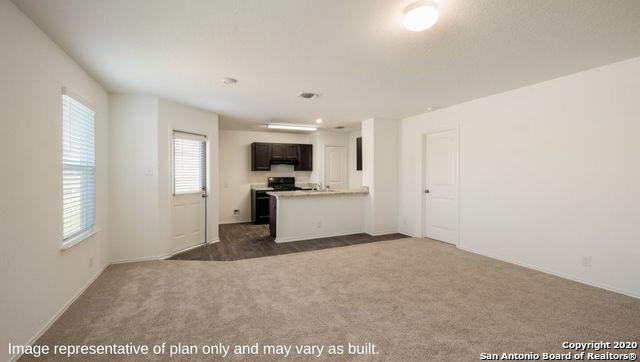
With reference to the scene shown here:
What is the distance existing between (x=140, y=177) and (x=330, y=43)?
11.0 feet

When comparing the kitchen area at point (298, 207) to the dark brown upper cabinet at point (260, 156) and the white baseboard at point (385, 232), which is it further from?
the white baseboard at point (385, 232)

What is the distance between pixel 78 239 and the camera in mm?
2816

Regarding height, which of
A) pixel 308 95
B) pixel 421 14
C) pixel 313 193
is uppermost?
pixel 308 95

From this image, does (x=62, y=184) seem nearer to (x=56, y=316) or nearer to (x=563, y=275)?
(x=56, y=316)

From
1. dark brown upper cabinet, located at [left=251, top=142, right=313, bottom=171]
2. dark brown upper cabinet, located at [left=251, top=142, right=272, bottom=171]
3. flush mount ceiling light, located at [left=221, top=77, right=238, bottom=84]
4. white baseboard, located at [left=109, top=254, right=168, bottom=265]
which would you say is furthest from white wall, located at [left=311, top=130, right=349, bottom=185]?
white baseboard, located at [left=109, top=254, right=168, bottom=265]

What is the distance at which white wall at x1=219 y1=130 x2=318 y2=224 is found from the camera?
7.05 metres

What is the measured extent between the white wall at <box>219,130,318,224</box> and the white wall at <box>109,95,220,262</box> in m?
2.82

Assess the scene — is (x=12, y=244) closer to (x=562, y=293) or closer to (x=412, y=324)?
(x=412, y=324)

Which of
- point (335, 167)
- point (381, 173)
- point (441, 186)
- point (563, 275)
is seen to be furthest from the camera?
point (335, 167)

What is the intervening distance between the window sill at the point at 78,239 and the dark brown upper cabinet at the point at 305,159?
4897mm

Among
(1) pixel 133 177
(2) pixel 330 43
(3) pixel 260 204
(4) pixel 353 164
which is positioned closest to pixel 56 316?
(1) pixel 133 177

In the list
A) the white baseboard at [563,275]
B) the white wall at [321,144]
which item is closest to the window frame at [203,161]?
the white wall at [321,144]

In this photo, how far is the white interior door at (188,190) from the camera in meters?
4.44

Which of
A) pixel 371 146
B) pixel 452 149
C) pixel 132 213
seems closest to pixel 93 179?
pixel 132 213
